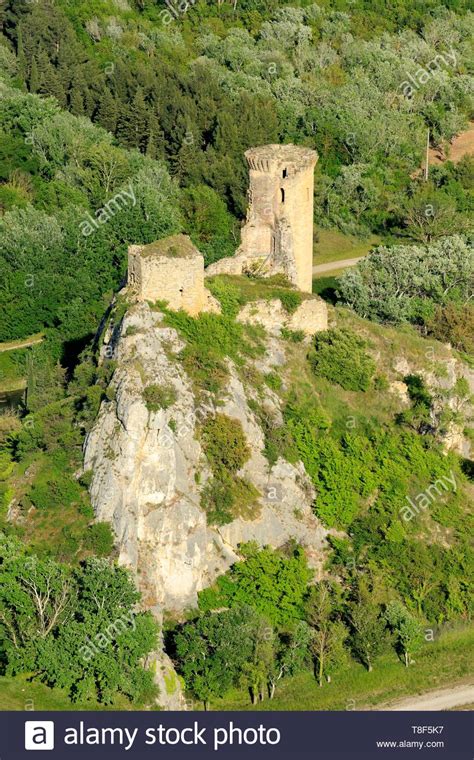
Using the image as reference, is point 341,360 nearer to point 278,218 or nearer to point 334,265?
point 278,218

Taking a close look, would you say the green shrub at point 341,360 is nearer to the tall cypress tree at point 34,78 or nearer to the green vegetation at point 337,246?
the green vegetation at point 337,246

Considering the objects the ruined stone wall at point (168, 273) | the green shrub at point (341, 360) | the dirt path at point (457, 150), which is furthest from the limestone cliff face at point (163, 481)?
the dirt path at point (457, 150)

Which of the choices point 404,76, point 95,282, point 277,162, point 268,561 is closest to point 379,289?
point 95,282

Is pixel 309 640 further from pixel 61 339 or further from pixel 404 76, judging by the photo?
pixel 404 76

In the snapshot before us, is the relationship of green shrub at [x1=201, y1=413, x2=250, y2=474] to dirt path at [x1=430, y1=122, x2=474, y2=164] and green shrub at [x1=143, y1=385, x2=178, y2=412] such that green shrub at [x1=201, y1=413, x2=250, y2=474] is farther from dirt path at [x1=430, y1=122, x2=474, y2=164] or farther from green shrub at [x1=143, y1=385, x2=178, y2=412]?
dirt path at [x1=430, y1=122, x2=474, y2=164]

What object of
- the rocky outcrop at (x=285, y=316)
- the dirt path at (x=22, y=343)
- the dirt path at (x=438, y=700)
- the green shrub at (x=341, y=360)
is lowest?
the dirt path at (x=438, y=700)

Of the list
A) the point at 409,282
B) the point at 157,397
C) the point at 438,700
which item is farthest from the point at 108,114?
the point at 438,700
